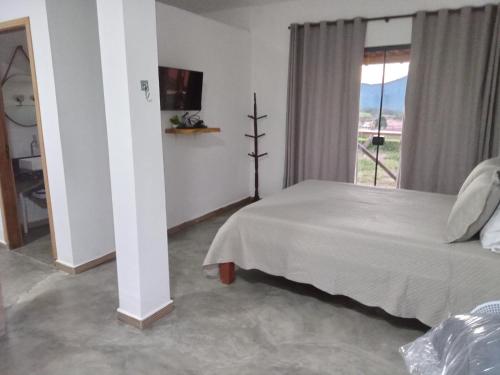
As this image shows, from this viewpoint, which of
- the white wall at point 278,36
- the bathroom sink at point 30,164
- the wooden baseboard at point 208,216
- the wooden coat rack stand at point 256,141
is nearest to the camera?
the bathroom sink at point 30,164

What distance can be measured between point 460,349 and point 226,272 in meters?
2.10

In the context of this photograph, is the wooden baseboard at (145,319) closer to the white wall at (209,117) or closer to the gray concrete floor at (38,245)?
the gray concrete floor at (38,245)

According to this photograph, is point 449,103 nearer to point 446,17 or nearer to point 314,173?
point 446,17

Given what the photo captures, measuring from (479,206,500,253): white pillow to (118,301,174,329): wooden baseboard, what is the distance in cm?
200

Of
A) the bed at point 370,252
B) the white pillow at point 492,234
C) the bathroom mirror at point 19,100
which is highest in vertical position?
the bathroom mirror at point 19,100

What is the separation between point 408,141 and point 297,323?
9.02 ft

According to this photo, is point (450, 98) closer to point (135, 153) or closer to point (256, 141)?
point (256, 141)

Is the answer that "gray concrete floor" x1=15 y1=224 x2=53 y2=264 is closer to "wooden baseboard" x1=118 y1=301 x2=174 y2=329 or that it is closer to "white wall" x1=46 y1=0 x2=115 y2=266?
"white wall" x1=46 y1=0 x2=115 y2=266

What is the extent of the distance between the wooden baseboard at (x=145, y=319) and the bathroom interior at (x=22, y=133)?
1817 mm

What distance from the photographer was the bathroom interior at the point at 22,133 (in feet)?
Result: 12.9

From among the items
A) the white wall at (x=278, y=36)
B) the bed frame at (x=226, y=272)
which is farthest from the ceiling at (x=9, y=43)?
the bed frame at (x=226, y=272)

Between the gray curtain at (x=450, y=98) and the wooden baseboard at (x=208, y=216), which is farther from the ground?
the gray curtain at (x=450, y=98)

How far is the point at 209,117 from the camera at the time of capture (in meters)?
4.50

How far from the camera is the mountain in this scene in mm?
Answer: 4387
